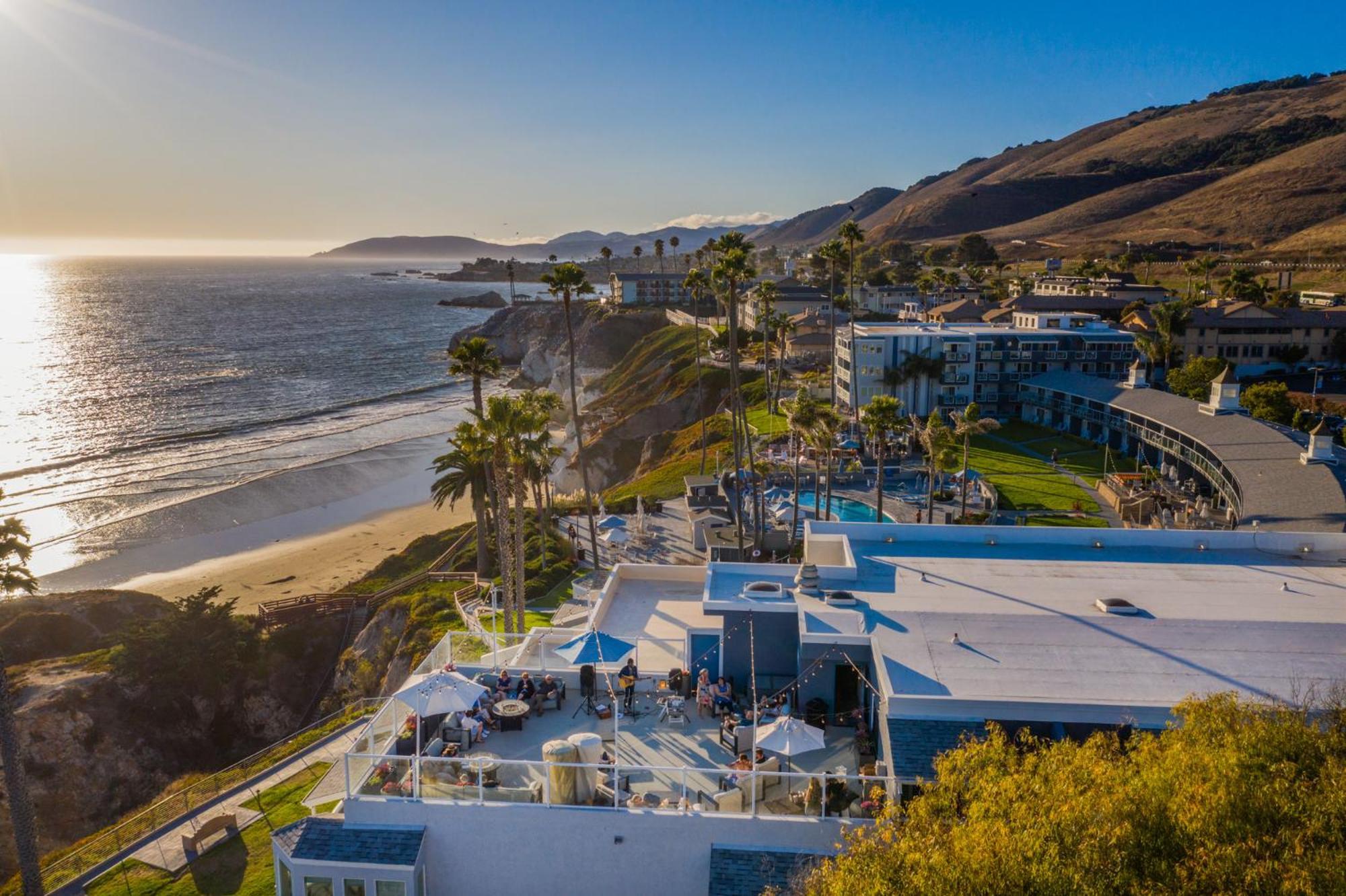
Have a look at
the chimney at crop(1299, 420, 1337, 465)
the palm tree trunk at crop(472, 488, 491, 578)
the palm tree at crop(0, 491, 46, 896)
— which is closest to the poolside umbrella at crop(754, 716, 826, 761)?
the palm tree at crop(0, 491, 46, 896)

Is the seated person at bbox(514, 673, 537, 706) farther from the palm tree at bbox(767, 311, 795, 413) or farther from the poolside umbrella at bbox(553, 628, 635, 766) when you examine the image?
the palm tree at bbox(767, 311, 795, 413)

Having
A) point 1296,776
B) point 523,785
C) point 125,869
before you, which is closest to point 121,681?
point 125,869

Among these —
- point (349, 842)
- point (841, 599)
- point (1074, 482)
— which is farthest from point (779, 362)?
point (349, 842)

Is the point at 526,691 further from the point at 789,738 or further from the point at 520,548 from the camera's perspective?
the point at 520,548

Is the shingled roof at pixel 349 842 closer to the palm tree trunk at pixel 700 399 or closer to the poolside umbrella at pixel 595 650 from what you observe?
the poolside umbrella at pixel 595 650

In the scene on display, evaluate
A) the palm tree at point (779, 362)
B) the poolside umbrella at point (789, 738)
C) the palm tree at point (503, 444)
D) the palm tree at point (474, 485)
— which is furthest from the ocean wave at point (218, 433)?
the poolside umbrella at point (789, 738)

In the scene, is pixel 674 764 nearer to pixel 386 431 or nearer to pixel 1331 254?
pixel 386 431
